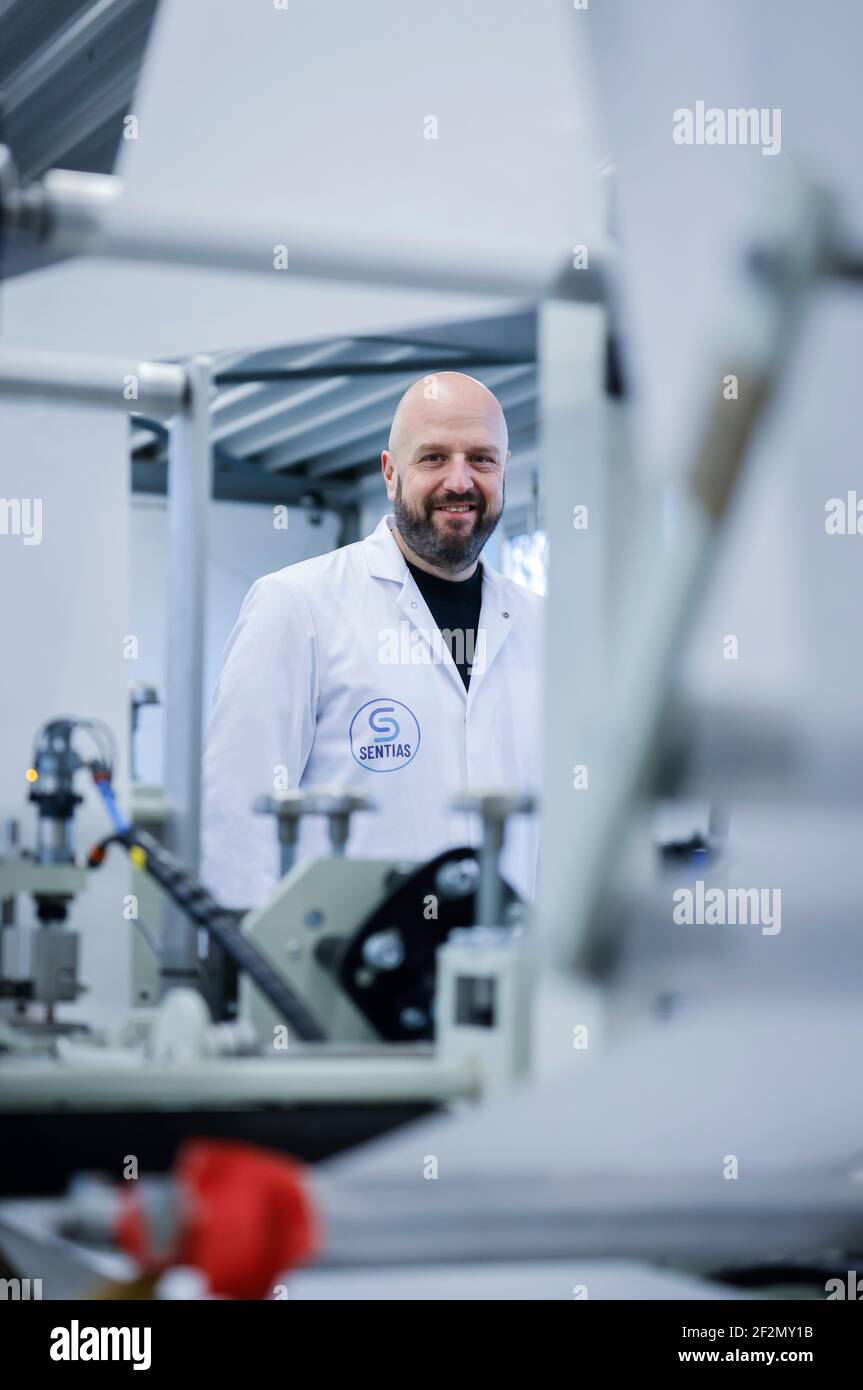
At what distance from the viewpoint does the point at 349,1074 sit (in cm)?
90

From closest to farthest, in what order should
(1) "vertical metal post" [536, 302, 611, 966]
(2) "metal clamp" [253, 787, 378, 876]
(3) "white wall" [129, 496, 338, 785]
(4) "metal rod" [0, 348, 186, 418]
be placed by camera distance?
(1) "vertical metal post" [536, 302, 611, 966], (2) "metal clamp" [253, 787, 378, 876], (4) "metal rod" [0, 348, 186, 418], (3) "white wall" [129, 496, 338, 785]

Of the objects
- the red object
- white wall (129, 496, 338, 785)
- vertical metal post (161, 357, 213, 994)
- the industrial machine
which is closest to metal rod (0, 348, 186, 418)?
vertical metal post (161, 357, 213, 994)

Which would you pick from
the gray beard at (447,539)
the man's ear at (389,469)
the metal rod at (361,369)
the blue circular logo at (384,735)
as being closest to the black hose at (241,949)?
the blue circular logo at (384,735)

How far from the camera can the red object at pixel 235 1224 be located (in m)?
0.59

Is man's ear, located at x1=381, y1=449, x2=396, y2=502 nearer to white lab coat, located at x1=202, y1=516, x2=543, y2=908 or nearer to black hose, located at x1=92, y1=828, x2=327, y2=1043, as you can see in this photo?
white lab coat, located at x1=202, y1=516, x2=543, y2=908

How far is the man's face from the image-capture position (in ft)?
7.01

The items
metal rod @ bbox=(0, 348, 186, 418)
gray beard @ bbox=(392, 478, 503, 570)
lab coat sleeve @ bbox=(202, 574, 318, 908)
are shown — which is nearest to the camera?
metal rod @ bbox=(0, 348, 186, 418)

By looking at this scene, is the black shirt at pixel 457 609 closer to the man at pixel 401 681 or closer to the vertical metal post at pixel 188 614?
the man at pixel 401 681

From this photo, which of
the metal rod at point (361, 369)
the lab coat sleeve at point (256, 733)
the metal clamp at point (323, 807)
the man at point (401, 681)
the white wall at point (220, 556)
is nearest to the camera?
the metal clamp at point (323, 807)

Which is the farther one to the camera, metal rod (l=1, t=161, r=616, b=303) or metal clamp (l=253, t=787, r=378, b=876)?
metal clamp (l=253, t=787, r=378, b=876)

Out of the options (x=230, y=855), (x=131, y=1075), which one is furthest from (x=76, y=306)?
(x=131, y=1075)

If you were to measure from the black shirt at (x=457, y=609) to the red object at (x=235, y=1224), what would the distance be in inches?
56.0

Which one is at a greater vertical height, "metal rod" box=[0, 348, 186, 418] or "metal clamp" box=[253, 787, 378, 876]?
"metal rod" box=[0, 348, 186, 418]
